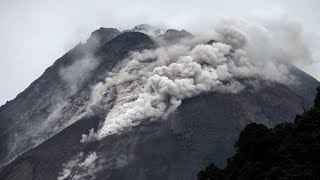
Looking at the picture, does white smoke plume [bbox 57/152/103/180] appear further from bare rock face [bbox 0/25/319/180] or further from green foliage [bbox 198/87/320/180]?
green foliage [bbox 198/87/320/180]

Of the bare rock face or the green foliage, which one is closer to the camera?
the green foliage

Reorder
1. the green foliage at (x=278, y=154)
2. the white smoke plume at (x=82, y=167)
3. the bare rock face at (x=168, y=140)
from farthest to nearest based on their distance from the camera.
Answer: the white smoke plume at (x=82, y=167), the bare rock face at (x=168, y=140), the green foliage at (x=278, y=154)

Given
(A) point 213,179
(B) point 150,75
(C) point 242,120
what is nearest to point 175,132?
(C) point 242,120

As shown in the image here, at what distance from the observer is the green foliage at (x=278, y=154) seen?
4512 cm

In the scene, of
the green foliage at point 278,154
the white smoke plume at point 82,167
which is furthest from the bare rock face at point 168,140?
the green foliage at point 278,154

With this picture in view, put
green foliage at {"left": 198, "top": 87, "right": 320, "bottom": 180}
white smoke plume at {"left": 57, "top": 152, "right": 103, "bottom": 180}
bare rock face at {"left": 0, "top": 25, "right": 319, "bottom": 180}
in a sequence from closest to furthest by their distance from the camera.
→ green foliage at {"left": 198, "top": 87, "right": 320, "bottom": 180} → bare rock face at {"left": 0, "top": 25, "right": 319, "bottom": 180} → white smoke plume at {"left": 57, "top": 152, "right": 103, "bottom": 180}

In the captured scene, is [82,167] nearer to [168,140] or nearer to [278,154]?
[168,140]

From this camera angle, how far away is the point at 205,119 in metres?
172

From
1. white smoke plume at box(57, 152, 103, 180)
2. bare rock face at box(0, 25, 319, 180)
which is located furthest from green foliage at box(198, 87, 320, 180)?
white smoke plume at box(57, 152, 103, 180)

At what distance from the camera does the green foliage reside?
148 ft

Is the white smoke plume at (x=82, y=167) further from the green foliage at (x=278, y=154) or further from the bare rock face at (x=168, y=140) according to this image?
the green foliage at (x=278, y=154)

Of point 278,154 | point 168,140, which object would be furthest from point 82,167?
point 278,154

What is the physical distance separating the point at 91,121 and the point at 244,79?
180ft

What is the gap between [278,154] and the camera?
49281mm
